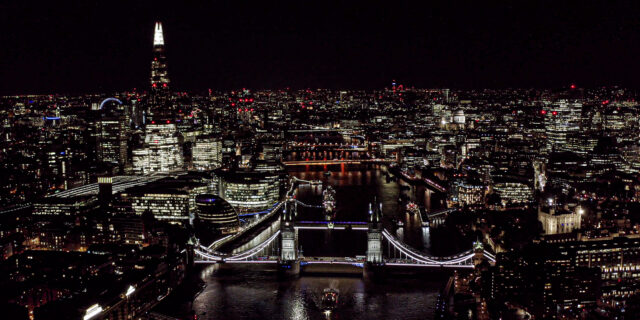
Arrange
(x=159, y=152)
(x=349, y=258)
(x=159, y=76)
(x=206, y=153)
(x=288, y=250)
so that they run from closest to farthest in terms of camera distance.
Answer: (x=349, y=258)
(x=288, y=250)
(x=159, y=152)
(x=206, y=153)
(x=159, y=76)

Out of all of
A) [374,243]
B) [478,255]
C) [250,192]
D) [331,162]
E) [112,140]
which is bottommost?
[478,255]

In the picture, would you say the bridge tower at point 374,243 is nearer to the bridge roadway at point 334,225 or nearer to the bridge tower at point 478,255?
the bridge tower at point 478,255

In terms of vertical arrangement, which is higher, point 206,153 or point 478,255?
point 206,153

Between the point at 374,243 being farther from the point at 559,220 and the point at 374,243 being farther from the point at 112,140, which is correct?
the point at 112,140

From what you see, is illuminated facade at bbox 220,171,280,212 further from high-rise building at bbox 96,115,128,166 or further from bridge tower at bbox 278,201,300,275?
high-rise building at bbox 96,115,128,166

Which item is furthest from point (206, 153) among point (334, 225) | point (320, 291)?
point (320, 291)

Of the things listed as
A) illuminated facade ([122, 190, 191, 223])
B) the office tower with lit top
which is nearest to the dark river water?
illuminated facade ([122, 190, 191, 223])

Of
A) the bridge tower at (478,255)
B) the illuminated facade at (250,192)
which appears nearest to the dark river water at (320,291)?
the bridge tower at (478,255)
